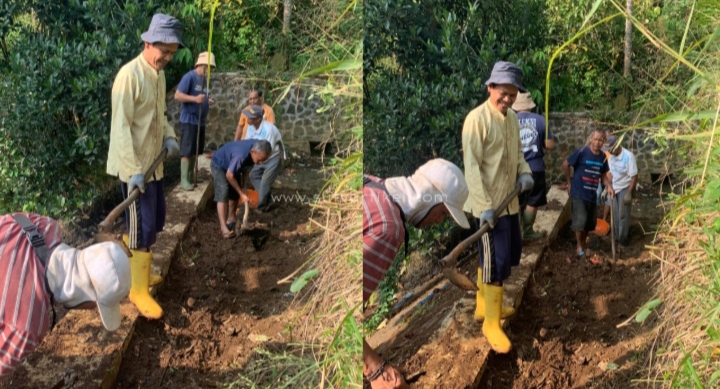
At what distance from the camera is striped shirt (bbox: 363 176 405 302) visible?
133cm

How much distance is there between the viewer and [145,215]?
1.48 m

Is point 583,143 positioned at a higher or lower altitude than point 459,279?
higher

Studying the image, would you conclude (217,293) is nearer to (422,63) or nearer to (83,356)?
(83,356)

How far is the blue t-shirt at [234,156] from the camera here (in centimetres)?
152

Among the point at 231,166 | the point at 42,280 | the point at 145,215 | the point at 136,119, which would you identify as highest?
the point at 136,119

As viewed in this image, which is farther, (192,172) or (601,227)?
(192,172)

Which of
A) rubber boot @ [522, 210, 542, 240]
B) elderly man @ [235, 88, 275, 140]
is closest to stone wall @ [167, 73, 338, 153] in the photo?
elderly man @ [235, 88, 275, 140]

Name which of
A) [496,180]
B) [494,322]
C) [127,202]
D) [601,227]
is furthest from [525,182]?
[127,202]

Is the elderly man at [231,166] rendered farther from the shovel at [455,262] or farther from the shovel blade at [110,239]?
the shovel at [455,262]

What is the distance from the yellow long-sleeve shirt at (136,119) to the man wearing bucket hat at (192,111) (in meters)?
0.04

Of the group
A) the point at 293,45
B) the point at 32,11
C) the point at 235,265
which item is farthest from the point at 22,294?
the point at 293,45

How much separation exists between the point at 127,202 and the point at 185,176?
0.46 ft

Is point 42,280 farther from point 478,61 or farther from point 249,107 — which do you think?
point 478,61

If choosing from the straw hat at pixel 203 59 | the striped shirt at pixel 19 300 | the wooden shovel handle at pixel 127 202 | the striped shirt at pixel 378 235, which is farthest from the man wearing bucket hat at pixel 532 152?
the striped shirt at pixel 19 300
